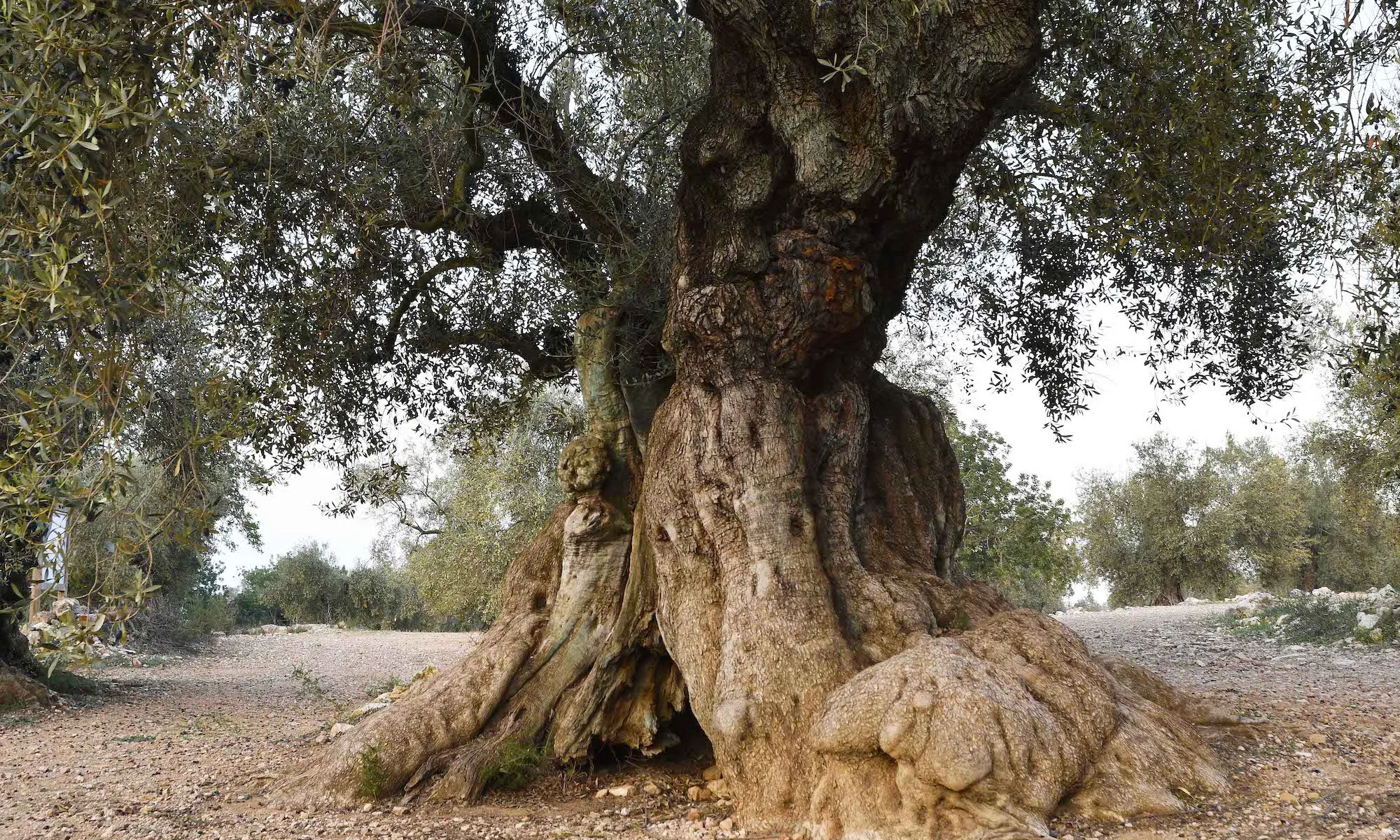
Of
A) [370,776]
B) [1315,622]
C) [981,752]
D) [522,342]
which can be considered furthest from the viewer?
[1315,622]

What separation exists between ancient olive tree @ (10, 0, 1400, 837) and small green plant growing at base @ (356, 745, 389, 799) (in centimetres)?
2

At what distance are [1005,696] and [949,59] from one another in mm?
4152

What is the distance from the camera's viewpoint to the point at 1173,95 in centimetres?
755

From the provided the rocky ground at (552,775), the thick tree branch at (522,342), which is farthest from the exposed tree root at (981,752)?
the thick tree branch at (522,342)

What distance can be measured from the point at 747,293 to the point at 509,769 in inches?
161

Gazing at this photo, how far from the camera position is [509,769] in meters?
6.89

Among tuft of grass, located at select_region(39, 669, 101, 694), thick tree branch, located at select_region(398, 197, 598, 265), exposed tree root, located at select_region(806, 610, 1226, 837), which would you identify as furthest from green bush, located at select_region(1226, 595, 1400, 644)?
tuft of grass, located at select_region(39, 669, 101, 694)

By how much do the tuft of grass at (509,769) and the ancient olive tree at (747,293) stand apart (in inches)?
3.5

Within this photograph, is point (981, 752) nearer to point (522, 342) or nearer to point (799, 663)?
point (799, 663)

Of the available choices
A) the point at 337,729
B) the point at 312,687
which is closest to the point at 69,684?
the point at 312,687

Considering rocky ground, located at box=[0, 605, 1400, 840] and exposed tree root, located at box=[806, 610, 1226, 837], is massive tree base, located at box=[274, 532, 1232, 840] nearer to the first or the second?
exposed tree root, located at box=[806, 610, 1226, 837]

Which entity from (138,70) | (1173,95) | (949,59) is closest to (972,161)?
(1173,95)

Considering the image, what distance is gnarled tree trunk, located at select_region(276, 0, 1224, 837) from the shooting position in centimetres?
514

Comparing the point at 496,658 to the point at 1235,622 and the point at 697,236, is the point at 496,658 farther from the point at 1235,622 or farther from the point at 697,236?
the point at 1235,622
